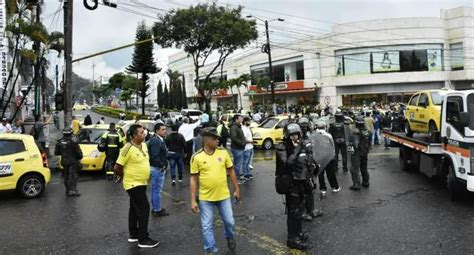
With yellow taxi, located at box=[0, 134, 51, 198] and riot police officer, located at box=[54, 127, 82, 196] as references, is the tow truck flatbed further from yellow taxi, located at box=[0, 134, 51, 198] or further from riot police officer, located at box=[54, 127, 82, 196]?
yellow taxi, located at box=[0, 134, 51, 198]

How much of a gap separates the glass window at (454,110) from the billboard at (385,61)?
4223 centimetres

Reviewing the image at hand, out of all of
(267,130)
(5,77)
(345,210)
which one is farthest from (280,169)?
(5,77)

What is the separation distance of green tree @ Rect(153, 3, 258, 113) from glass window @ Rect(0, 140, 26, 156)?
25.8 m

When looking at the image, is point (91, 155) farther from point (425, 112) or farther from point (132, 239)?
point (425, 112)

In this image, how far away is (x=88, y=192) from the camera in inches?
431

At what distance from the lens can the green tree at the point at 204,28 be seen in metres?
35.3

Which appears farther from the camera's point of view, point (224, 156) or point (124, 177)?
point (124, 177)

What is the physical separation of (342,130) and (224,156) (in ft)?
22.6

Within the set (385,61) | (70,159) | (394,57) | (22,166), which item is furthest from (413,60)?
(22,166)

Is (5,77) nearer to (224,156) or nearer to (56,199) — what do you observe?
(56,199)

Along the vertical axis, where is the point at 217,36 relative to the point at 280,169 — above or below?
above

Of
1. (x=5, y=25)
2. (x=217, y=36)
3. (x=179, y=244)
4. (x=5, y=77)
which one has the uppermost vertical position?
(x=217, y=36)

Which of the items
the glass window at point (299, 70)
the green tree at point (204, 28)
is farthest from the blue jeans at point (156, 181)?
the glass window at point (299, 70)

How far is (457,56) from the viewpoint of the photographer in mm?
50094
